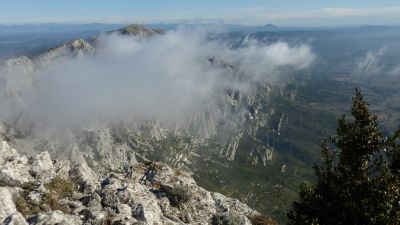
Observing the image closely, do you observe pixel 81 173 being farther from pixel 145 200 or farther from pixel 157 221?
pixel 157 221

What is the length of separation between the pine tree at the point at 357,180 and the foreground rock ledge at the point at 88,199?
23.8 ft

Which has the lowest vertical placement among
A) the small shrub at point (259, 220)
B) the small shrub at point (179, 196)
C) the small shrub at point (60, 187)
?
the small shrub at point (259, 220)

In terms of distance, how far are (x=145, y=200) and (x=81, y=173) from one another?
9.49 meters

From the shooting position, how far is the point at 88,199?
118 feet

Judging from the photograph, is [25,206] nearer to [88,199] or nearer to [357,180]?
[88,199]

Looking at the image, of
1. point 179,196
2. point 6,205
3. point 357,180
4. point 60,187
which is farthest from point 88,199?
point 357,180

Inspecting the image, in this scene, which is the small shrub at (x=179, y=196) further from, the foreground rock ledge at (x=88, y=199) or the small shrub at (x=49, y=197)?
the small shrub at (x=49, y=197)

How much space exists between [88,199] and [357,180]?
23.4 m

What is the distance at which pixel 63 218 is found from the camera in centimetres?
→ 2952

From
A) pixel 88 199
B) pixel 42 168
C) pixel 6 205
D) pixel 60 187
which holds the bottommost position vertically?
pixel 88 199

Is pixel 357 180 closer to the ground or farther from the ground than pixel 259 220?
farther from the ground

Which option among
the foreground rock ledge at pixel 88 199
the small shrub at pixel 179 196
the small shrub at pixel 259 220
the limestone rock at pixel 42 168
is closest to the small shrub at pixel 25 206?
the foreground rock ledge at pixel 88 199

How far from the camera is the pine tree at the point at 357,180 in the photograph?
33.9 m

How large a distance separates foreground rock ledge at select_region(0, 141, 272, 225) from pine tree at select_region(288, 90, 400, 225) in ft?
23.8
